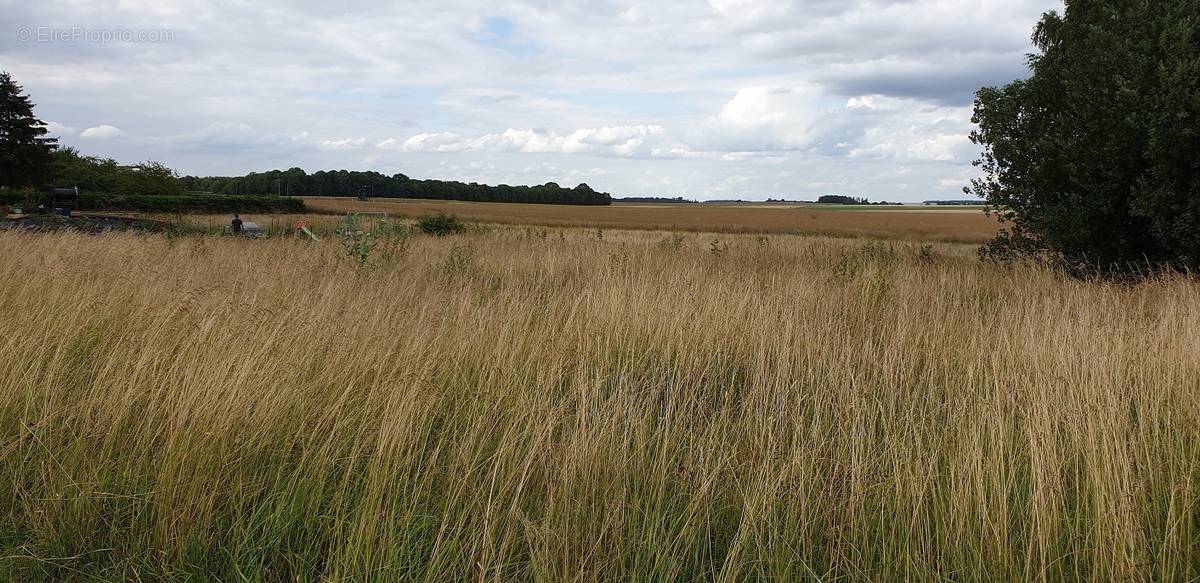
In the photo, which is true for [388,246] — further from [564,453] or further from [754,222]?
[754,222]

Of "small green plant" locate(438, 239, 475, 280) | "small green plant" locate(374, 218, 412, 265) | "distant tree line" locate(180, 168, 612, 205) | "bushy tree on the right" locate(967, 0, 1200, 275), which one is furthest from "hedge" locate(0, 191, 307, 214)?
"distant tree line" locate(180, 168, 612, 205)

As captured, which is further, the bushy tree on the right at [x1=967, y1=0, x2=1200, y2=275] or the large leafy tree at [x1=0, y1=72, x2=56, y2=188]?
the large leafy tree at [x1=0, y1=72, x2=56, y2=188]

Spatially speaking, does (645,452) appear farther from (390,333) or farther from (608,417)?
(390,333)

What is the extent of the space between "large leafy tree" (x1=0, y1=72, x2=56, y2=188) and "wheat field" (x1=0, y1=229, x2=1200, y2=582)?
68163mm

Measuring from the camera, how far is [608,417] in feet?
12.0

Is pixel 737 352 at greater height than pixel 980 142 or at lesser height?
lesser

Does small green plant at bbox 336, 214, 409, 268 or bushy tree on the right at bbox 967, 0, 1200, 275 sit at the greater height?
bushy tree on the right at bbox 967, 0, 1200, 275

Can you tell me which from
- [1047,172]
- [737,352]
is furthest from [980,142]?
[737,352]

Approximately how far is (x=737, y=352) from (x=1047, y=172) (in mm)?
9731

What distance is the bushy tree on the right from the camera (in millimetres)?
10297

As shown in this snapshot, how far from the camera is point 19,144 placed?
196ft

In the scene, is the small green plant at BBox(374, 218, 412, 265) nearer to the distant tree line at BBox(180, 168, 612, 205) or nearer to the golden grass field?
the golden grass field

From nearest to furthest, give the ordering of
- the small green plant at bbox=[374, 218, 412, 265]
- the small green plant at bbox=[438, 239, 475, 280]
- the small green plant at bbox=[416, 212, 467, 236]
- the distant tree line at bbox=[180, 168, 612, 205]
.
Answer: the small green plant at bbox=[438, 239, 475, 280], the small green plant at bbox=[374, 218, 412, 265], the small green plant at bbox=[416, 212, 467, 236], the distant tree line at bbox=[180, 168, 612, 205]

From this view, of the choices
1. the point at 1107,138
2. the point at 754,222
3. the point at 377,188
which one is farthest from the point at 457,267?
the point at 377,188
